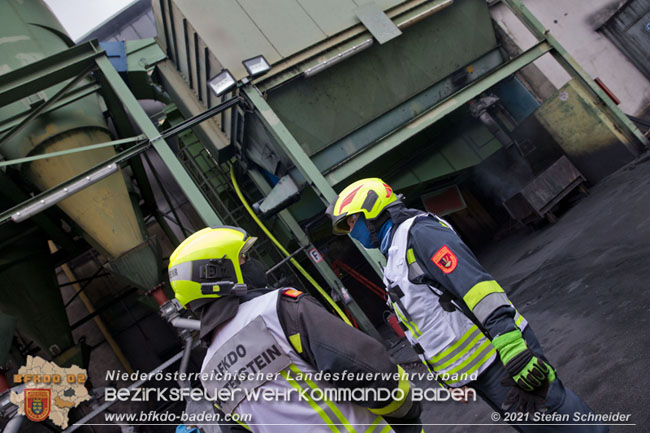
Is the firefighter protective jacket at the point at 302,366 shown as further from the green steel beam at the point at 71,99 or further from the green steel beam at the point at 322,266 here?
the green steel beam at the point at 71,99

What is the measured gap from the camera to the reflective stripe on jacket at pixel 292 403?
1509mm

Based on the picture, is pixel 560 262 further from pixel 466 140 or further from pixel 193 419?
pixel 193 419

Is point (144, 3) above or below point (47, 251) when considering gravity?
above

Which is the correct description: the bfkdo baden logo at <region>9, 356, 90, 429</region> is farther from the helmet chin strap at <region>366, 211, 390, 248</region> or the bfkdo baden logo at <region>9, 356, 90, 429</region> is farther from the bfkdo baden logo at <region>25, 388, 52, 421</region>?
the helmet chin strap at <region>366, 211, 390, 248</region>

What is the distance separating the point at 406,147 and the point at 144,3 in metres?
10.8

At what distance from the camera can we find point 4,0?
6.04 metres

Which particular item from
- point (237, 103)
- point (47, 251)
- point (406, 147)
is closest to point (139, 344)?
point (47, 251)

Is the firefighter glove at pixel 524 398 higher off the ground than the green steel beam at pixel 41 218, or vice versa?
the green steel beam at pixel 41 218

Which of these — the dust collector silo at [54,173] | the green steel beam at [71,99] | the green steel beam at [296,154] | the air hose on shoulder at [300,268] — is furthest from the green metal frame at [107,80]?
the air hose on shoulder at [300,268]

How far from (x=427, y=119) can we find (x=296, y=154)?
1899mm

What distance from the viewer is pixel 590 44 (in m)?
8.67

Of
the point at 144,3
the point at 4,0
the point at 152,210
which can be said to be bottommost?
the point at 152,210

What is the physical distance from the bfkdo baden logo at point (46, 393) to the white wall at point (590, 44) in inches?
390

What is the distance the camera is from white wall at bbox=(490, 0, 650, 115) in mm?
8500
